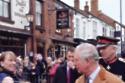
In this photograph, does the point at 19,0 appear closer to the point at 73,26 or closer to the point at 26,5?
the point at 26,5

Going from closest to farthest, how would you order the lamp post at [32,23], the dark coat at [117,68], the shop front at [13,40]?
the dark coat at [117,68]
the shop front at [13,40]
the lamp post at [32,23]

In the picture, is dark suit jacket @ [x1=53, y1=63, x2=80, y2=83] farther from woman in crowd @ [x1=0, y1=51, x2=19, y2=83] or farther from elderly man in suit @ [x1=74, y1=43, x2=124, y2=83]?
elderly man in suit @ [x1=74, y1=43, x2=124, y2=83]

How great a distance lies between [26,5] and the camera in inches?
1140

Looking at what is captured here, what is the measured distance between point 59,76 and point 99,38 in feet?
3.00

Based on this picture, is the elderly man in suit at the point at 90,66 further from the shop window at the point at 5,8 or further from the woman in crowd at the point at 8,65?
the shop window at the point at 5,8

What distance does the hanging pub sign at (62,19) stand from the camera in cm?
3369

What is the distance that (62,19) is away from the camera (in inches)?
1335

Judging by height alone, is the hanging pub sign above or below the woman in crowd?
above

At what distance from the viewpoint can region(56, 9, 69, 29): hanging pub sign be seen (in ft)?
111

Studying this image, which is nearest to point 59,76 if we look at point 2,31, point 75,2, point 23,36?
point 2,31

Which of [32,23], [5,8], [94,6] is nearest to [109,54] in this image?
[5,8]

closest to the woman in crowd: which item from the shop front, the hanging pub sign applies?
the shop front

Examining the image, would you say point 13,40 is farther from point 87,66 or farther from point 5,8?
point 87,66

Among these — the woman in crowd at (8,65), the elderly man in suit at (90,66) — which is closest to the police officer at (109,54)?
the woman in crowd at (8,65)
